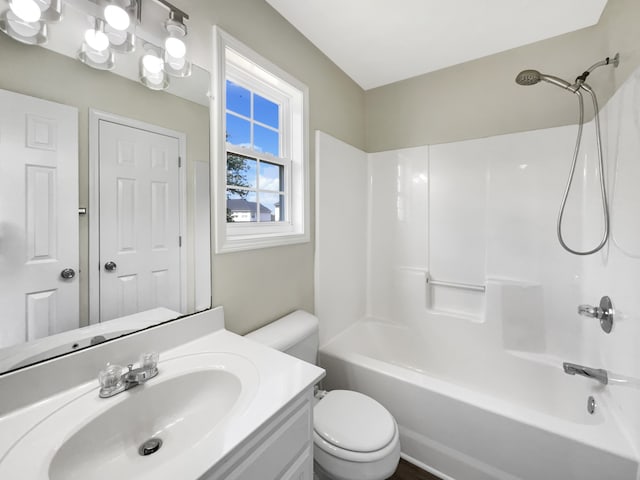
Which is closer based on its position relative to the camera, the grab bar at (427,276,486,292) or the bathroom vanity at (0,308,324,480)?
the bathroom vanity at (0,308,324,480)

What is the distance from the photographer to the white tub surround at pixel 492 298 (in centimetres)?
121

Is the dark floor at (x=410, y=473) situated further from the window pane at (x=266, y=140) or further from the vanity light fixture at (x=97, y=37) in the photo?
the vanity light fixture at (x=97, y=37)

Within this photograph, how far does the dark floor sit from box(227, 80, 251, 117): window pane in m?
2.20

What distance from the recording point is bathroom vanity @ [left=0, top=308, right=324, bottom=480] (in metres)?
0.61

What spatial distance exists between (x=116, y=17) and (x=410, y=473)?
2.43 m

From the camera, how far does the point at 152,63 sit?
3.42 feet

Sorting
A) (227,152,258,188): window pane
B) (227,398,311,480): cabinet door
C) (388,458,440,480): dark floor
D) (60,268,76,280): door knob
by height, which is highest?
(227,152,258,188): window pane

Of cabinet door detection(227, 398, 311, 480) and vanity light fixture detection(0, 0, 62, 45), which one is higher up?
vanity light fixture detection(0, 0, 62, 45)

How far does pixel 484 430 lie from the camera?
1.33 metres

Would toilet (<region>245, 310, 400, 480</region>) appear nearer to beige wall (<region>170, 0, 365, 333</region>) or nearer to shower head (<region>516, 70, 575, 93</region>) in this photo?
beige wall (<region>170, 0, 365, 333</region>)

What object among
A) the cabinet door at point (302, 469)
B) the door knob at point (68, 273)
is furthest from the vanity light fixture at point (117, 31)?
the cabinet door at point (302, 469)

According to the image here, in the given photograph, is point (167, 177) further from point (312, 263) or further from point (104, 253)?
point (312, 263)

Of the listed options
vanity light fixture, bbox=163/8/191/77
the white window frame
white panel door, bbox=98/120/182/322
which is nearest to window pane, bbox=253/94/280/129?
the white window frame

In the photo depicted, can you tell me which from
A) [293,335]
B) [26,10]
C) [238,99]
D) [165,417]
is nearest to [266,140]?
[238,99]
